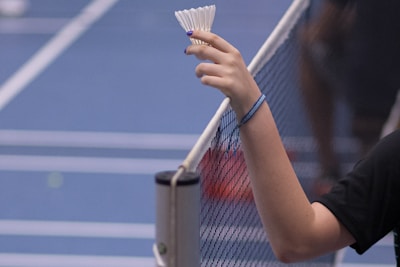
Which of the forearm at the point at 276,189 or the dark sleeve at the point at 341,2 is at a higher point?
the dark sleeve at the point at 341,2

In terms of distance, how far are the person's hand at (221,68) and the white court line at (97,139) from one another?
4.42 meters

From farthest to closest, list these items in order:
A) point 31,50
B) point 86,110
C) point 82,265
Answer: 1. point 31,50
2. point 86,110
3. point 82,265

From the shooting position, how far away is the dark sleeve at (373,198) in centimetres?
171

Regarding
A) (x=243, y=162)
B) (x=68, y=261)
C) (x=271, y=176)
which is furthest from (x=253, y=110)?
(x=68, y=261)

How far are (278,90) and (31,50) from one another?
18.4ft

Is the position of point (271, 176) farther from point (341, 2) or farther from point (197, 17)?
point (341, 2)

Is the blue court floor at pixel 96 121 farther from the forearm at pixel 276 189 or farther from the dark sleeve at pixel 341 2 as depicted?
the forearm at pixel 276 189

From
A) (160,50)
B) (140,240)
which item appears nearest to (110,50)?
(160,50)

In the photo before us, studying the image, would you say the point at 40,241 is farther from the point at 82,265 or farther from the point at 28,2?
the point at 28,2

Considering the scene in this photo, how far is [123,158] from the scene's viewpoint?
571cm

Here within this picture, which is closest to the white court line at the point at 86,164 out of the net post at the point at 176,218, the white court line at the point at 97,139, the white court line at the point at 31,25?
the white court line at the point at 97,139

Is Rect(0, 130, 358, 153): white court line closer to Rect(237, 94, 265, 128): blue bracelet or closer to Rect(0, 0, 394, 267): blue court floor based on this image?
Rect(0, 0, 394, 267): blue court floor

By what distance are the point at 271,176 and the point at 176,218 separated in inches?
17.1

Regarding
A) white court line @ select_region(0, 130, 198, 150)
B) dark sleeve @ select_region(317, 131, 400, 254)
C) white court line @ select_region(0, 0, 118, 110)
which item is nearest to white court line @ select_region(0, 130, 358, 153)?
white court line @ select_region(0, 130, 198, 150)
